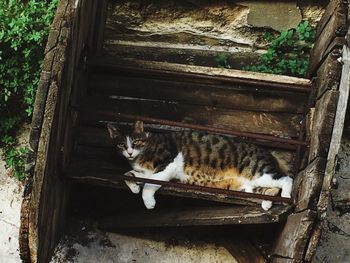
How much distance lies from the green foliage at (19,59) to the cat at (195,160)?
0.66m

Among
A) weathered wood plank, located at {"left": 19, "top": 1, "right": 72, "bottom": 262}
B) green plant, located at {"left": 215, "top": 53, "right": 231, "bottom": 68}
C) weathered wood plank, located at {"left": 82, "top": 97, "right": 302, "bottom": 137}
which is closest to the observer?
weathered wood plank, located at {"left": 19, "top": 1, "right": 72, "bottom": 262}

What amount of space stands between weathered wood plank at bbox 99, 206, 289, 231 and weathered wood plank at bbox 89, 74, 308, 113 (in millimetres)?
587

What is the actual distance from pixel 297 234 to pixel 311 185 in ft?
0.70

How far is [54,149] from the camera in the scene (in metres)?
2.88

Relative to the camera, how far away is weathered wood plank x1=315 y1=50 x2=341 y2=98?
2.87 meters

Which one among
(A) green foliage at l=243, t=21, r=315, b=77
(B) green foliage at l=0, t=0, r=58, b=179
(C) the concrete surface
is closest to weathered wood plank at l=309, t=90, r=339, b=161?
(A) green foliage at l=243, t=21, r=315, b=77

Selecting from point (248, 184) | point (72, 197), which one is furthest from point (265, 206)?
point (72, 197)

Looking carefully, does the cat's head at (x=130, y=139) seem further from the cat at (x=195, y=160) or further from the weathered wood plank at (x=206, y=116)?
the weathered wood plank at (x=206, y=116)

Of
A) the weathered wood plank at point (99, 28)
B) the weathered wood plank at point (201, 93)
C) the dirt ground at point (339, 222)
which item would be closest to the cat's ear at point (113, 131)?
the weathered wood plank at point (201, 93)

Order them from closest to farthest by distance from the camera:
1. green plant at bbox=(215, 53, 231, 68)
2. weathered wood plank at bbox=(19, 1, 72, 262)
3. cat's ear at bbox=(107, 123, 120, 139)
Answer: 1. weathered wood plank at bbox=(19, 1, 72, 262)
2. cat's ear at bbox=(107, 123, 120, 139)
3. green plant at bbox=(215, 53, 231, 68)

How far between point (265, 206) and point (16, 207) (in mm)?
1486

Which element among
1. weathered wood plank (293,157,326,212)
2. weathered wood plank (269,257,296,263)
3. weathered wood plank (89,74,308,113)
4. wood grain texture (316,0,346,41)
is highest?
wood grain texture (316,0,346,41)

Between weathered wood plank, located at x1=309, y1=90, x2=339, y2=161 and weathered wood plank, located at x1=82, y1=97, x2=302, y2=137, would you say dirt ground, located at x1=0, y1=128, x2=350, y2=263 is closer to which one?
weathered wood plank, located at x1=82, y1=97, x2=302, y2=137

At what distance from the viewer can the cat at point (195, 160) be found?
321 cm
